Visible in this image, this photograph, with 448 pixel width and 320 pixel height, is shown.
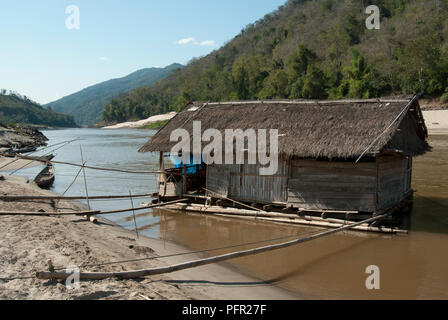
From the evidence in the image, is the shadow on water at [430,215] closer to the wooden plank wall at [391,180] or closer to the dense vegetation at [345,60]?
the wooden plank wall at [391,180]

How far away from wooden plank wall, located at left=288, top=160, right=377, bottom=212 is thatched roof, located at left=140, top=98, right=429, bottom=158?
1.67 ft

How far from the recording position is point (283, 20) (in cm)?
9931

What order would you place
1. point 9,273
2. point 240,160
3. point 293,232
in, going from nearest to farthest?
1. point 9,273
2. point 293,232
3. point 240,160

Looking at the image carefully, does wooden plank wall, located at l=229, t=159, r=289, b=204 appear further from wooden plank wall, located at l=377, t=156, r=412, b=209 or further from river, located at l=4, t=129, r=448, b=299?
wooden plank wall, located at l=377, t=156, r=412, b=209

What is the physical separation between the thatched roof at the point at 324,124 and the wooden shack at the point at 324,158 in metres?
0.02

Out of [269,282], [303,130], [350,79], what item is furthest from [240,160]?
[350,79]

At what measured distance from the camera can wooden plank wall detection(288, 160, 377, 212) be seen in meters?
8.75

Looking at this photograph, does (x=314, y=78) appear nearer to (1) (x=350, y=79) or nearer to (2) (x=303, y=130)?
(1) (x=350, y=79)

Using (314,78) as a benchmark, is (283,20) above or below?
above

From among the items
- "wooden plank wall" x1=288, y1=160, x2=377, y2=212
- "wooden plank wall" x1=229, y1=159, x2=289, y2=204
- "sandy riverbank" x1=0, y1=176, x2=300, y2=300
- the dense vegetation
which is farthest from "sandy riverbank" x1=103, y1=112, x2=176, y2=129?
"sandy riverbank" x1=0, y1=176, x2=300, y2=300

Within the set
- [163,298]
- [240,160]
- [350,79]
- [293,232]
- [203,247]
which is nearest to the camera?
[163,298]

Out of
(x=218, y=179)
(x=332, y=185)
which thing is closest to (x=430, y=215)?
(x=332, y=185)

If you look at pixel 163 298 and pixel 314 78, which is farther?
pixel 314 78

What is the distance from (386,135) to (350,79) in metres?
34.4
